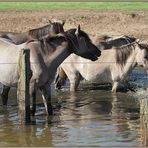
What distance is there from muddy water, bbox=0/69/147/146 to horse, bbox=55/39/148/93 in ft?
1.72

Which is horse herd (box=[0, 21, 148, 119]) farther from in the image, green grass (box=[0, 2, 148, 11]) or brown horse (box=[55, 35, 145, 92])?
green grass (box=[0, 2, 148, 11])

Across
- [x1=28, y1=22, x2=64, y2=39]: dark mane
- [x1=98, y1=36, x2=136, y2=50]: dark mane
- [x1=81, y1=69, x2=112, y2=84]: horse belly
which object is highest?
[x1=28, y1=22, x2=64, y2=39]: dark mane

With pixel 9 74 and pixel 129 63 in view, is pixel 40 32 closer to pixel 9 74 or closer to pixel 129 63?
pixel 9 74

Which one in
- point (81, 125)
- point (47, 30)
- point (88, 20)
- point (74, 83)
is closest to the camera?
point (81, 125)

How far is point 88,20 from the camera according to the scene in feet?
94.2

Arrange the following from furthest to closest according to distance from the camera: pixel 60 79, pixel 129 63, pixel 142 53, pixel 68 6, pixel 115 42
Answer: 1. pixel 68 6
2. pixel 115 42
3. pixel 60 79
4. pixel 129 63
5. pixel 142 53

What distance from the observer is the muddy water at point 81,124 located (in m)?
9.90

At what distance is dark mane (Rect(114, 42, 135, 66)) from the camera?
47.8 ft

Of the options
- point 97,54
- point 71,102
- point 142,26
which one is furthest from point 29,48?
point 142,26

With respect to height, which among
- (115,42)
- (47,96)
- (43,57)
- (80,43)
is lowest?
(47,96)

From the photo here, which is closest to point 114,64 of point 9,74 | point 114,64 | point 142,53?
point 114,64

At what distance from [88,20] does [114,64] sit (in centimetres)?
1426

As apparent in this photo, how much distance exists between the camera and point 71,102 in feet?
45.0

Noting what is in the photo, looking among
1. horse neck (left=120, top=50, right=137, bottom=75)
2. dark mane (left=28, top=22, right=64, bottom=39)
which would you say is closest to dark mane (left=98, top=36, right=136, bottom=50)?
horse neck (left=120, top=50, right=137, bottom=75)
